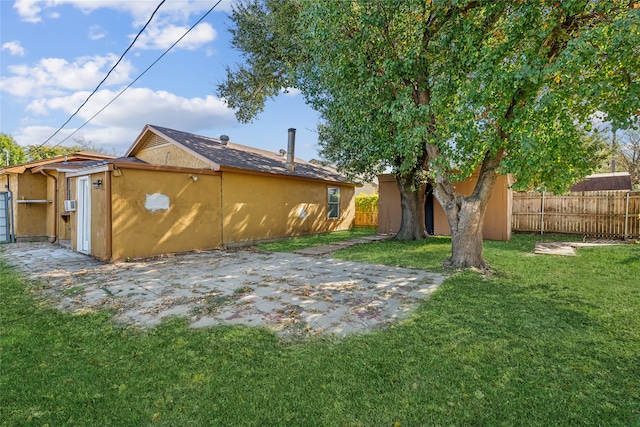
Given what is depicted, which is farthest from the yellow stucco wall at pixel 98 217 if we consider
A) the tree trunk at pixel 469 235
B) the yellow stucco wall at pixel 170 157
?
the tree trunk at pixel 469 235

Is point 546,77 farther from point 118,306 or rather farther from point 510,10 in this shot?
point 118,306

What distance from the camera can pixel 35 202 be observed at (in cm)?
1087

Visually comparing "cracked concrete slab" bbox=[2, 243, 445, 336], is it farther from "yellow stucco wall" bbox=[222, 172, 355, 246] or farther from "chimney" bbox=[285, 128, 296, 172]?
"chimney" bbox=[285, 128, 296, 172]

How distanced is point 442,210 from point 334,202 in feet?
16.2

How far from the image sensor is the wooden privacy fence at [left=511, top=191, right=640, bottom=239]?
34.4 feet

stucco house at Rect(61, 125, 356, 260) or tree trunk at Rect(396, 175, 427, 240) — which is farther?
tree trunk at Rect(396, 175, 427, 240)

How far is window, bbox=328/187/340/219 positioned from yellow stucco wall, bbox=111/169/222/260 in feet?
20.6

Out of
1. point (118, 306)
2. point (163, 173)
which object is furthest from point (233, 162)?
point (118, 306)

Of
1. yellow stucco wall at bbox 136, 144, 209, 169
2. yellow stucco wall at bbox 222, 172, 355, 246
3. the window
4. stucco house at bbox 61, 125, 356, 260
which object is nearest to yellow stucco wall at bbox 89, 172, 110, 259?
stucco house at bbox 61, 125, 356, 260

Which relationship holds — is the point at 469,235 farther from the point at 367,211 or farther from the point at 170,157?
the point at 367,211

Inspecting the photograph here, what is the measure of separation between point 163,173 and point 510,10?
8418 millimetres

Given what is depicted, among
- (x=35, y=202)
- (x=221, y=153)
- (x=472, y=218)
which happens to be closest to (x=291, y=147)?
(x=221, y=153)

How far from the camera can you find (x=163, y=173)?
8.11 metres

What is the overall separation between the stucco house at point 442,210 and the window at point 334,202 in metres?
2.43
